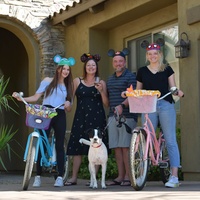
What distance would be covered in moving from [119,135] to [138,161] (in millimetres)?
966

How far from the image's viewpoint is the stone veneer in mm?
11500

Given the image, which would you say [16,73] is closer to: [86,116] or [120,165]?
[86,116]

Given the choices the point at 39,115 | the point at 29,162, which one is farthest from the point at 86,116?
the point at 29,162

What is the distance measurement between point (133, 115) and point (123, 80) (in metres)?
0.50

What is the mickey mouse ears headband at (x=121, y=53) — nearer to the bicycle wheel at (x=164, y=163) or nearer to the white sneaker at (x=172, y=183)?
the bicycle wheel at (x=164, y=163)

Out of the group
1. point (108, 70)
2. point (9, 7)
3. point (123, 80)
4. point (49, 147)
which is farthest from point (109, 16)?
point (49, 147)

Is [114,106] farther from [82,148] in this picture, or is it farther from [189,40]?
[189,40]

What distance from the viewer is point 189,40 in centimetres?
827

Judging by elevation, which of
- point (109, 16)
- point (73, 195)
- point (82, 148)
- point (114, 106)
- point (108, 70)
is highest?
point (109, 16)

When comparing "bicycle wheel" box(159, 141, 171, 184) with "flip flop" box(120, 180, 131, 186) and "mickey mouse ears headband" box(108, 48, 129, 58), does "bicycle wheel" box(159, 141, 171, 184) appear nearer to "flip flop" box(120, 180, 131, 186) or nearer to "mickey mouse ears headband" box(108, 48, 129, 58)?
"flip flop" box(120, 180, 131, 186)

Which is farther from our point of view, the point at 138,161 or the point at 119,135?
the point at 119,135

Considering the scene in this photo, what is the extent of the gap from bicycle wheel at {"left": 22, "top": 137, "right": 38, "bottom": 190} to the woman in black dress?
894mm

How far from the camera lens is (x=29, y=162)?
672 cm

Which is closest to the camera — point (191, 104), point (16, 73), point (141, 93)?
point (141, 93)
